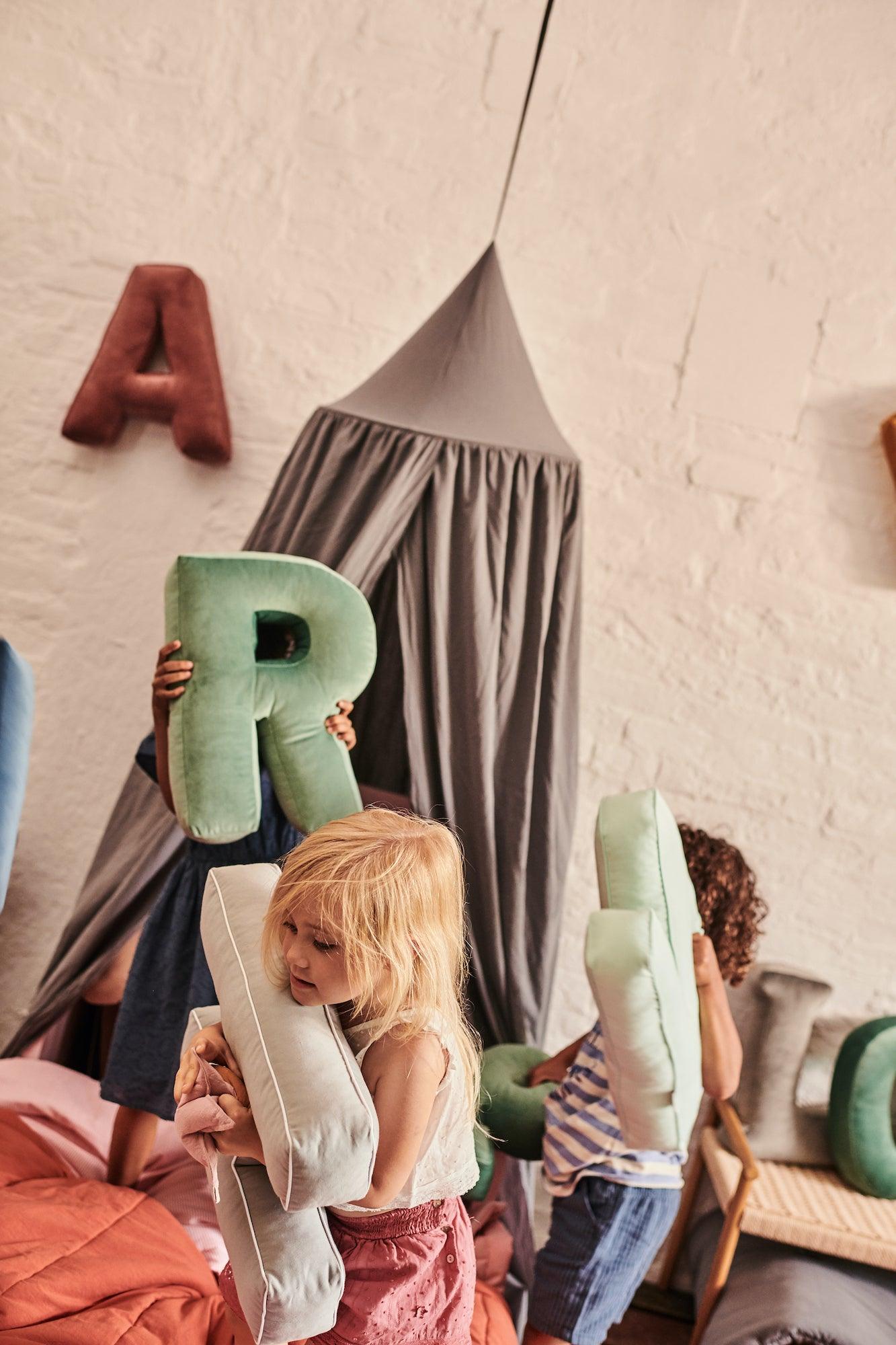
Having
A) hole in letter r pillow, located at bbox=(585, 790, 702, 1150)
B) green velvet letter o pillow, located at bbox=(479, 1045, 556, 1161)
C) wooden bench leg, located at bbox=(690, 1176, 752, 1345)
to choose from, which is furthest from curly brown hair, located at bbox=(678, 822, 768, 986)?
wooden bench leg, located at bbox=(690, 1176, 752, 1345)

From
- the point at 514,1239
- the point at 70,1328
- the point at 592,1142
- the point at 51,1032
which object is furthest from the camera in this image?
the point at 51,1032

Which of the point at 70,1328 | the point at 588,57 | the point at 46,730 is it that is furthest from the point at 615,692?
the point at 70,1328

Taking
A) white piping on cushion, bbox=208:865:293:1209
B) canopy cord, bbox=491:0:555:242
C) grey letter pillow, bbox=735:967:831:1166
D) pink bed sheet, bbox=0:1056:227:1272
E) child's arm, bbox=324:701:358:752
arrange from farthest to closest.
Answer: canopy cord, bbox=491:0:555:242 → grey letter pillow, bbox=735:967:831:1166 → pink bed sheet, bbox=0:1056:227:1272 → child's arm, bbox=324:701:358:752 → white piping on cushion, bbox=208:865:293:1209

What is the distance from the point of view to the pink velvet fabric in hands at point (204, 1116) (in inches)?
40.8

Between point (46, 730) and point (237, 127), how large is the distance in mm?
1601

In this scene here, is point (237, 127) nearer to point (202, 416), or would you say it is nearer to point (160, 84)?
point (160, 84)

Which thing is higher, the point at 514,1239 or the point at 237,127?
the point at 237,127

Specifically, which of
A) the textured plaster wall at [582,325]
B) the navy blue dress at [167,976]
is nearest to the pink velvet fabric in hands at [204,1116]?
the navy blue dress at [167,976]

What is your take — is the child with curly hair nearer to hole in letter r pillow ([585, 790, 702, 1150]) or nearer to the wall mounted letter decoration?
hole in letter r pillow ([585, 790, 702, 1150])

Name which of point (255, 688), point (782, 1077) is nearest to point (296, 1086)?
point (255, 688)

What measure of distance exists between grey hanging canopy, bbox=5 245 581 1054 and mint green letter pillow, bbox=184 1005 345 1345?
40.0 inches

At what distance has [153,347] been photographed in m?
2.63

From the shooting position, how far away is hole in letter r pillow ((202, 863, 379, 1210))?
3.15 feet

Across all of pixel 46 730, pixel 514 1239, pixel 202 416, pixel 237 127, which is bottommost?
pixel 514 1239
